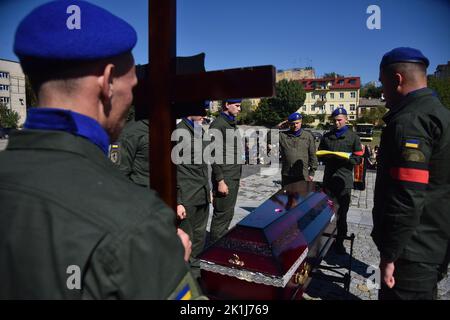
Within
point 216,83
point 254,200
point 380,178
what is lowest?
point 254,200

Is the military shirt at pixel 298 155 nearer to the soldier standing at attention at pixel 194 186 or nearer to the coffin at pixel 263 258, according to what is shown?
the soldier standing at attention at pixel 194 186

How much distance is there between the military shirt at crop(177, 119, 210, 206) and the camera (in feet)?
12.4

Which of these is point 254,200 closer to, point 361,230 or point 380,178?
point 361,230

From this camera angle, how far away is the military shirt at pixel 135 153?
359 cm

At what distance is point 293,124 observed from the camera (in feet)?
19.0

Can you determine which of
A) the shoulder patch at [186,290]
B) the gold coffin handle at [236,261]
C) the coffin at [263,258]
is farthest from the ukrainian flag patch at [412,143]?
the shoulder patch at [186,290]

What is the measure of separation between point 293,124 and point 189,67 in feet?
14.9

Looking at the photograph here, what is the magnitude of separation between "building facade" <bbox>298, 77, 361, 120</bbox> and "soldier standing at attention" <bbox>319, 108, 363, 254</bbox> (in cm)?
7749

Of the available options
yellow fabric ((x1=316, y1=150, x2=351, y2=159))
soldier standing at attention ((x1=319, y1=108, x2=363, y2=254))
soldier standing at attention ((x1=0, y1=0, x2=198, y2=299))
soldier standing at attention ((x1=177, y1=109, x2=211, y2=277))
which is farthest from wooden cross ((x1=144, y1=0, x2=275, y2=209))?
yellow fabric ((x1=316, y1=150, x2=351, y2=159))

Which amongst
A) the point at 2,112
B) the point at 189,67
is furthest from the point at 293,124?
the point at 2,112

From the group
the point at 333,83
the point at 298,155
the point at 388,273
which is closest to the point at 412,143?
the point at 388,273

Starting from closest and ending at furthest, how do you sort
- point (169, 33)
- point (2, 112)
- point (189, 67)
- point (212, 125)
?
point (169, 33)
point (189, 67)
point (212, 125)
point (2, 112)

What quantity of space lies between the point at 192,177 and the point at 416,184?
2.54 m

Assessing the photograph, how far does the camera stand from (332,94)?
8244 centimetres
